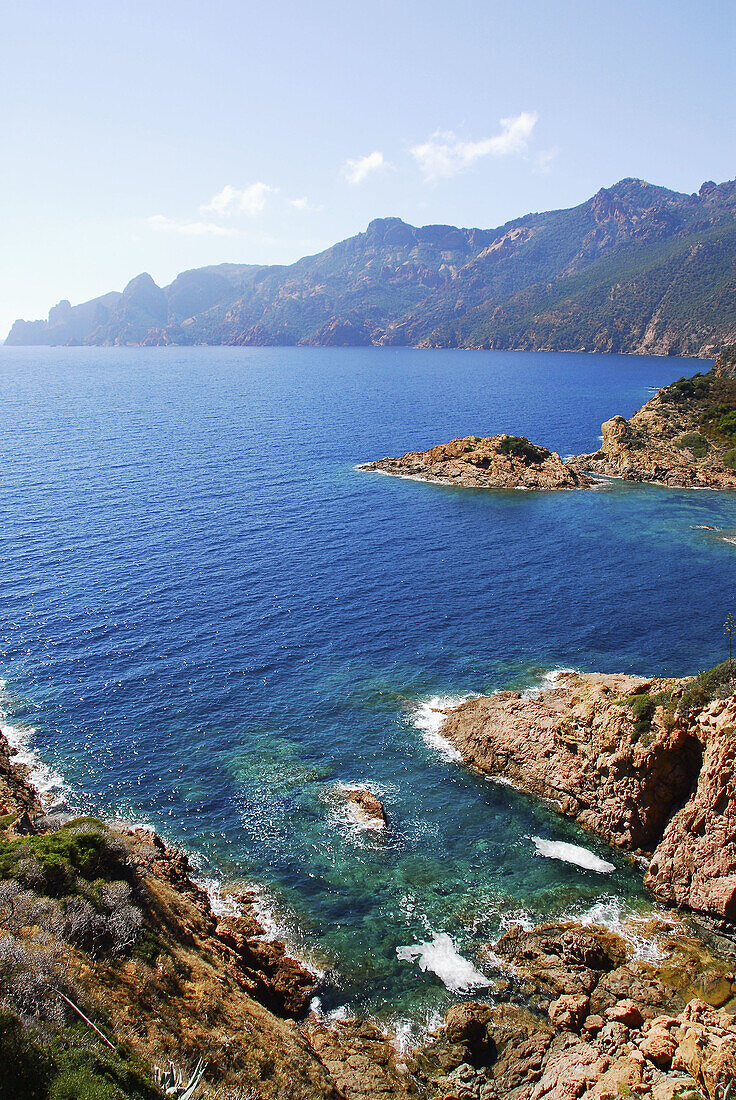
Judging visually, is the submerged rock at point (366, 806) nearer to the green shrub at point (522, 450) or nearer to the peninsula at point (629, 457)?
the peninsula at point (629, 457)

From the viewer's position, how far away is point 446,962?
3238cm

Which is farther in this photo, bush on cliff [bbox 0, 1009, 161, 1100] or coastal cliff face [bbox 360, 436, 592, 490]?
coastal cliff face [bbox 360, 436, 592, 490]

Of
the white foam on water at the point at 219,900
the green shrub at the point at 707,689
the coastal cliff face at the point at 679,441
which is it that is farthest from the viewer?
the coastal cliff face at the point at 679,441

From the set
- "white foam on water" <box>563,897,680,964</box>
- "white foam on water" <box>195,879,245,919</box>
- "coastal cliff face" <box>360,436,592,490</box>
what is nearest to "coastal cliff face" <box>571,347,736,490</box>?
"coastal cliff face" <box>360,436,592,490</box>

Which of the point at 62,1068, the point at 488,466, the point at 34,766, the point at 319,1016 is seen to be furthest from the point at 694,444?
the point at 62,1068

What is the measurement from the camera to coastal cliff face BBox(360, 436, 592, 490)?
120m

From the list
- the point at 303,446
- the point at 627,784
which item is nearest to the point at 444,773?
the point at 627,784

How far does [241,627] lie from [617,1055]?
46.2 m

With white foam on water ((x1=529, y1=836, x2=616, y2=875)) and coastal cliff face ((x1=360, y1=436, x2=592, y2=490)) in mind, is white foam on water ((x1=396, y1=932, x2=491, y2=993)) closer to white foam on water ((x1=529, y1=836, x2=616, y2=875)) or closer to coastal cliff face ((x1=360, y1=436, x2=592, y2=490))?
white foam on water ((x1=529, y1=836, x2=616, y2=875))

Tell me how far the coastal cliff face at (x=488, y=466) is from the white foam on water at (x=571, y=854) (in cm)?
8561

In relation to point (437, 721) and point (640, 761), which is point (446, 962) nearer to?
point (640, 761)

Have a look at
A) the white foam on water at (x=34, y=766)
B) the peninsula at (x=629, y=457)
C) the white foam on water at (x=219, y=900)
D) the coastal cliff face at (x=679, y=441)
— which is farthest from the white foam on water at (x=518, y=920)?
the coastal cliff face at (x=679, y=441)

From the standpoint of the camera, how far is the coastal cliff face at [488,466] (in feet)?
393

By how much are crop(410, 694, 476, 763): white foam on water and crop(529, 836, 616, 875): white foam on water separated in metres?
8.72
